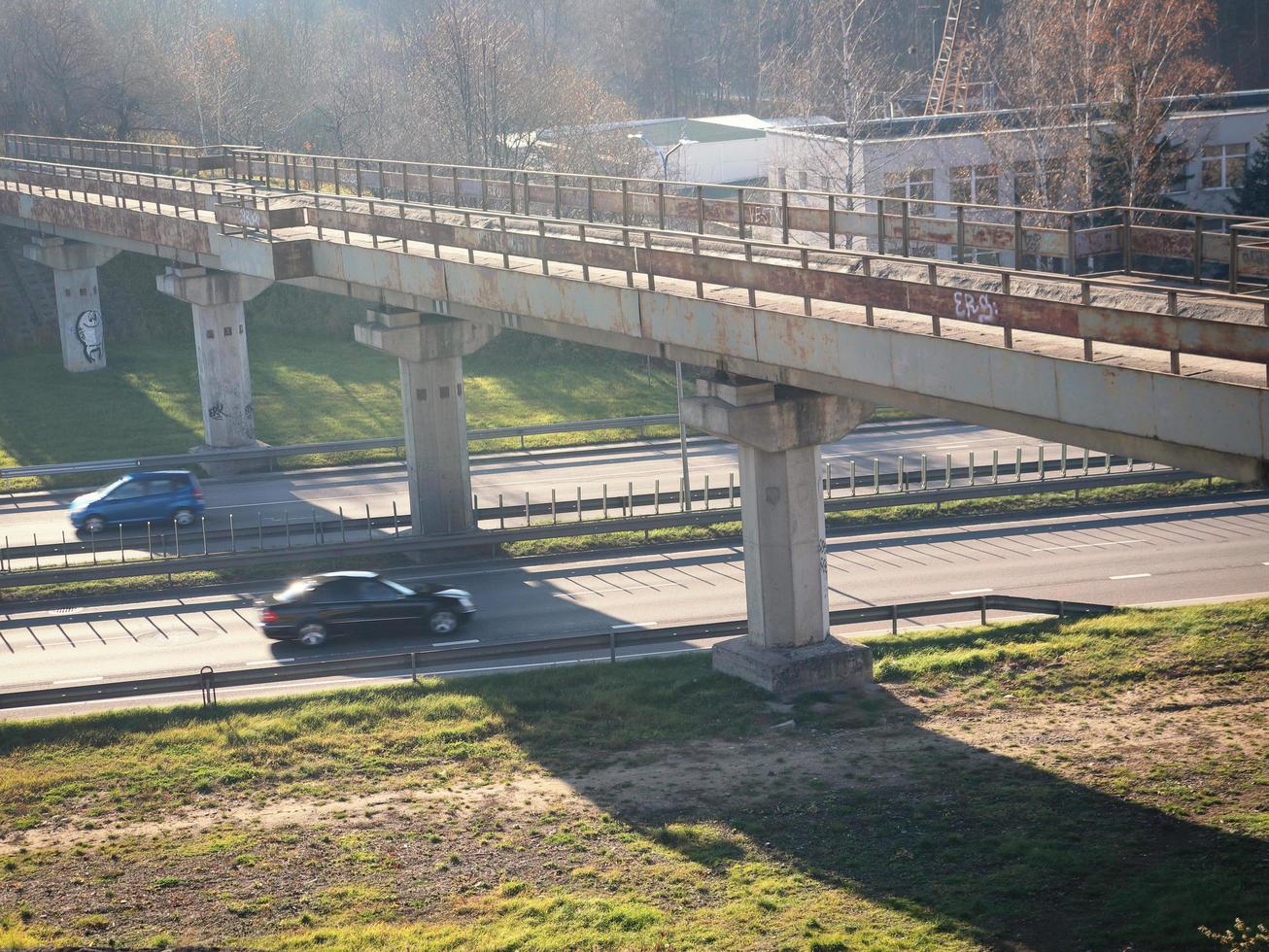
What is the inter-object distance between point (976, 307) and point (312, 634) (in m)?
14.4

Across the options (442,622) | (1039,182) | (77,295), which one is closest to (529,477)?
(442,622)

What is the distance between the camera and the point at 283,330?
5816 cm

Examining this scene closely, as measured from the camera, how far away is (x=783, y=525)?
2322 cm

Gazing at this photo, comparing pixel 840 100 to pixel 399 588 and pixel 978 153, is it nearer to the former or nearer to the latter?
pixel 978 153

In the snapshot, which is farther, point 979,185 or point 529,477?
point 979,185

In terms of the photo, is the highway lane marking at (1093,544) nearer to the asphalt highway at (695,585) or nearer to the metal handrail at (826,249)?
the asphalt highway at (695,585)

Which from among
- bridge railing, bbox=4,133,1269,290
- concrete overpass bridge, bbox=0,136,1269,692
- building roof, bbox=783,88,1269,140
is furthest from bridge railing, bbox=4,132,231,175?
building roof, bbox=783,88,1269,140

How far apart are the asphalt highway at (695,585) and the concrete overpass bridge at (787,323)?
429cm

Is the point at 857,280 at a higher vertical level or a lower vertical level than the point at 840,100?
lower

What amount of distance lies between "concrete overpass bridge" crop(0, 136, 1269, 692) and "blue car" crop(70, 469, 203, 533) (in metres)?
5.65

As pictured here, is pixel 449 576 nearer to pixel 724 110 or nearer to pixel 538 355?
pixel 538 355

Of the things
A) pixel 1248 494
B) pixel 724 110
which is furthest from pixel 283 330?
pixel 724 110

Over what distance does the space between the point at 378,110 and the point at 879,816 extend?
63.5 meters

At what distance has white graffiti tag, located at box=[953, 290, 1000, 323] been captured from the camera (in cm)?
1657
